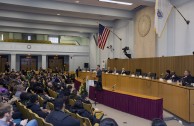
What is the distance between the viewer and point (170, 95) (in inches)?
321

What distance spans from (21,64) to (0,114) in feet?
84.0

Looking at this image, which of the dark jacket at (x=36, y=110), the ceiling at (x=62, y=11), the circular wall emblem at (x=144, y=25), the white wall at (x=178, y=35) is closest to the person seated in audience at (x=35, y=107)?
the dark jacket at (x=36, y=110)

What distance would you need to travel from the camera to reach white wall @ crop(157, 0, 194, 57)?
1162 centimetres

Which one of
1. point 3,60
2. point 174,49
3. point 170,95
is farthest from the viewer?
point 3,60

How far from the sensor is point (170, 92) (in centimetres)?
815

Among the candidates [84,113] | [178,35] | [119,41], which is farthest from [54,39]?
[84,113]

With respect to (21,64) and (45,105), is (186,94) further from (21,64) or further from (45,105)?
(21,64)

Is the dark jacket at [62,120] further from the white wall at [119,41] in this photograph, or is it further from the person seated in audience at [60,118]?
the white wall at [119,41]

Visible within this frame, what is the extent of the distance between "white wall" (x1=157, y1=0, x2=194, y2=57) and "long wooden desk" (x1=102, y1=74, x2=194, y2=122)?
3364 mm

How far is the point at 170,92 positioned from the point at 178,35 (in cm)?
561

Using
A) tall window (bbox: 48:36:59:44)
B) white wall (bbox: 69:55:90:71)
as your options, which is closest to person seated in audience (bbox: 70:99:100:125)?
white wall (bbox: 69:55:90:71)

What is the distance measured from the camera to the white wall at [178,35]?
38.1 feet

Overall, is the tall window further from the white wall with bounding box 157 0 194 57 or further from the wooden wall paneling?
the white wall with bounding box 157 0 194 57

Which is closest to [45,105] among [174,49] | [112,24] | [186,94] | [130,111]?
[130,111]
